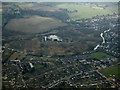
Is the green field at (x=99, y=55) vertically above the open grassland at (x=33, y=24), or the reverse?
the open grassland at (x=33, y=24)

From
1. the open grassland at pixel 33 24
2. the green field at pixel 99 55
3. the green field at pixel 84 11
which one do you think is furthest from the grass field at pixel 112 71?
the green field at pixel 84 11

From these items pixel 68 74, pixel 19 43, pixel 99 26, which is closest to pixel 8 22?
pixel 19 43

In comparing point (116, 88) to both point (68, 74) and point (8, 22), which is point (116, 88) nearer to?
point (68, 74)

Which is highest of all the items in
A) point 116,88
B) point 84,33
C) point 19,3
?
point 19,3

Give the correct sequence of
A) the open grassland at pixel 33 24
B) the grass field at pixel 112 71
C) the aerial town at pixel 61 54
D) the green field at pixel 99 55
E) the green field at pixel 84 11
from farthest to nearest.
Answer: the green field at pixel 84 11 → the open grassland at pixel 33 24 → the green field at pixel 99 55 → the grass field at pixel 112 71 → the aerial town at pixel 61 54

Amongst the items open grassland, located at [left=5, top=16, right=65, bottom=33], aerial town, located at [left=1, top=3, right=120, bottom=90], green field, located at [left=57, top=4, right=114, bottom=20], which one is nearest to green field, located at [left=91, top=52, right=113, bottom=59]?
aerial town, located at [left=1, top=3, right=120, bottom=90]

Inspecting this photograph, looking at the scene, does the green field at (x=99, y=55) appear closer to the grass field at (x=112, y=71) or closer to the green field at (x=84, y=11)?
the grass field at (x=112, y=71)

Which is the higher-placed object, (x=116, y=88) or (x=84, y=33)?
(x=84, y=33)

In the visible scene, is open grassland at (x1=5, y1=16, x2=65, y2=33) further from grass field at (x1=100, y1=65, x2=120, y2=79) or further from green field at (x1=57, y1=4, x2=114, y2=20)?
grass field at (x1=100, y1=65, x2=120, y2=79)
